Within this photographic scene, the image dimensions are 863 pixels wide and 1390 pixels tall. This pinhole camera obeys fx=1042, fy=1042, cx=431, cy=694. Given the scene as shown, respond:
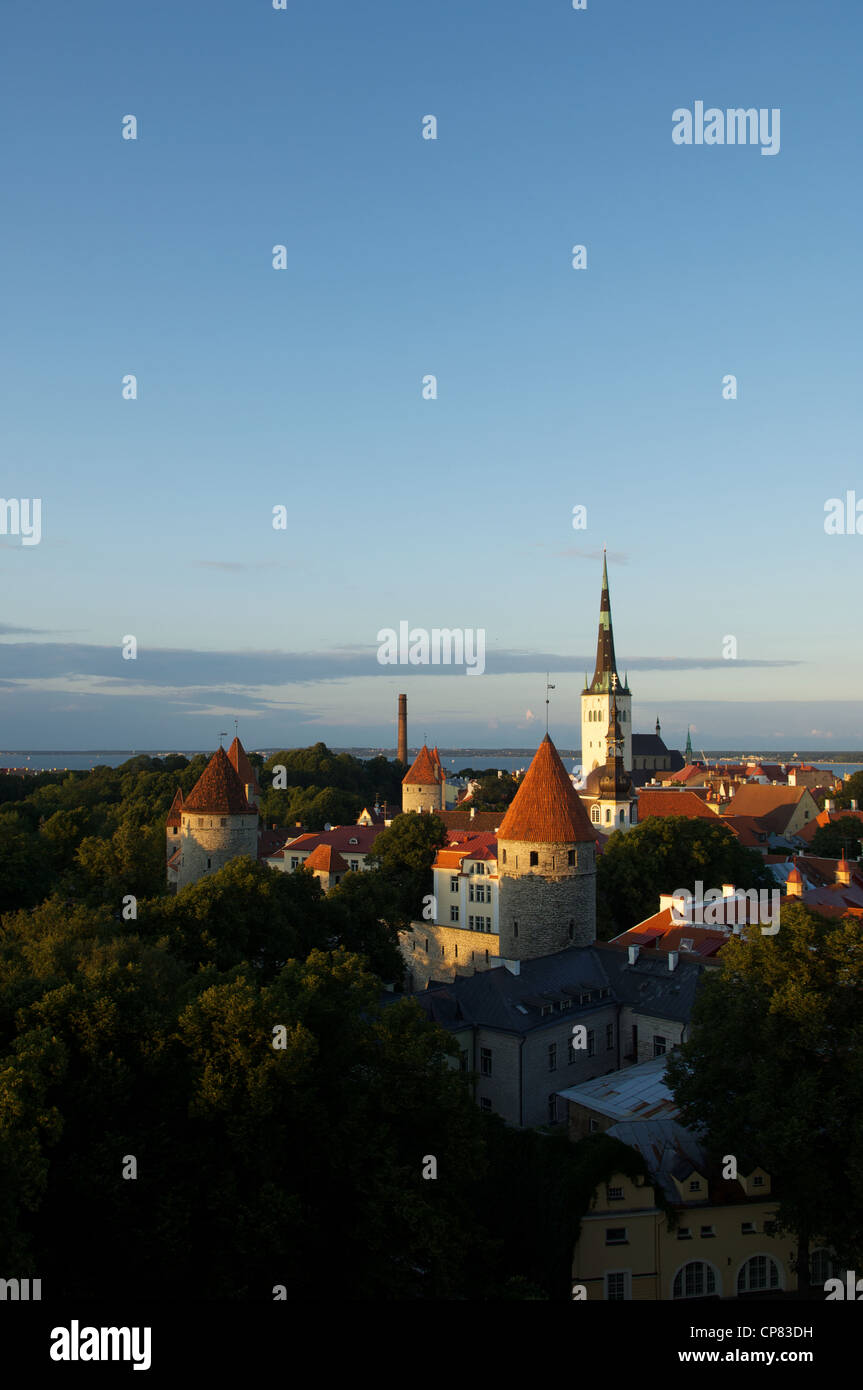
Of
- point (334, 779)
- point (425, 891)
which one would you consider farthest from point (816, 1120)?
point (334, 779)

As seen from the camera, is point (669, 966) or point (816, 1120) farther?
point (669, 966)

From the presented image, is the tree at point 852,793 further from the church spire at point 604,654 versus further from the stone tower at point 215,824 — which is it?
the stone tower at point 215,824

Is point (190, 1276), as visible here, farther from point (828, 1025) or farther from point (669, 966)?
point (669, 966)

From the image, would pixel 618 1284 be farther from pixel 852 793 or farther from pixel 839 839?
pixel 852 793

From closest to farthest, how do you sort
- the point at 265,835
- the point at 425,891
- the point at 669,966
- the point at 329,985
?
1. the point at 329,985
2. the point at 669,966
3. the point at 425,891
4. the point at 265,835

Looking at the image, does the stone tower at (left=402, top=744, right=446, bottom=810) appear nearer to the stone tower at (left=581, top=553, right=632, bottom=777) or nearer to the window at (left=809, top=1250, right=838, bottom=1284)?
the stone tower at (left=581, top=553, right=632, bottom=777)

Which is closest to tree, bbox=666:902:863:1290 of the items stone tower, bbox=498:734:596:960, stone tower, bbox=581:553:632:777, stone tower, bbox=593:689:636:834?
stone tower, bbox=498:734:596:960

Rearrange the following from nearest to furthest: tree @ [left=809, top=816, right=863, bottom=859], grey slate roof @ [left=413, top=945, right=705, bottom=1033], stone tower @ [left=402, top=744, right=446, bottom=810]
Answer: grey slate roof @ [left=413, top=945, right=705, bottom=1033] → tree @ [left=809, top=816, right=863, bottom=859] → stone tower @ [left=402, top=744, right=446, bottom=810]
